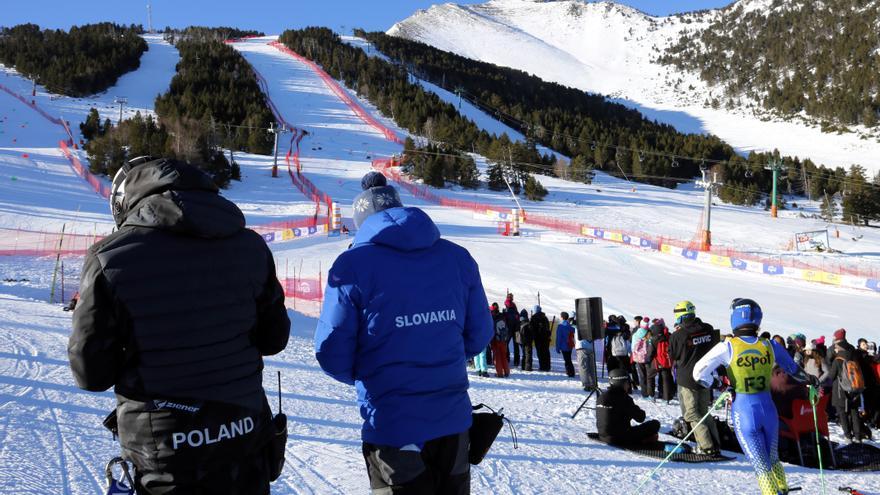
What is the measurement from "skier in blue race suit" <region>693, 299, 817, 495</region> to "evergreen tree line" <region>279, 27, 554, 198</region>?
35.7 meters

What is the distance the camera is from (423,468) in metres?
2.29

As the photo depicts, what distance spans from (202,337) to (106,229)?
22791mm

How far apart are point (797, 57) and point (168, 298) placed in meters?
126

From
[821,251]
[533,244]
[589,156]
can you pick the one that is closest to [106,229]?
[533,244]

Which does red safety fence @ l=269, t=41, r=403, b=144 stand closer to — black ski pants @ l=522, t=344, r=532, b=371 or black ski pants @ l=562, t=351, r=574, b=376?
black ski pants @ l=522, t=344, r=532, b=371

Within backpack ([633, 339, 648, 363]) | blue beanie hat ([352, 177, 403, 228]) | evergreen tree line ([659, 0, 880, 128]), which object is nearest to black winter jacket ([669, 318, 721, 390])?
backpack ([633, 339, 648, 363])

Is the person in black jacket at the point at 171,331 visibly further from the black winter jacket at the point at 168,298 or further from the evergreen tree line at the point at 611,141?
the evergreen tree line at the point at 611,141

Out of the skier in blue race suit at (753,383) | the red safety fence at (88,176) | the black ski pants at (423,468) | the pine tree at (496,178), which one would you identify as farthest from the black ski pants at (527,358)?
the pine tree at (496,178)

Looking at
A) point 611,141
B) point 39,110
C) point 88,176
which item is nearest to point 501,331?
point 88,176

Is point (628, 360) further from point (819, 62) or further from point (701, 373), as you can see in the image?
point (819, 62)

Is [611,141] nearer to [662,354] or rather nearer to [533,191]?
[533,191]

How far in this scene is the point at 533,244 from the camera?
25.0 meters

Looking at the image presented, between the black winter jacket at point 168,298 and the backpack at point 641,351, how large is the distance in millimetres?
8237

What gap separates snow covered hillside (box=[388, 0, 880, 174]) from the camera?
258 ft
